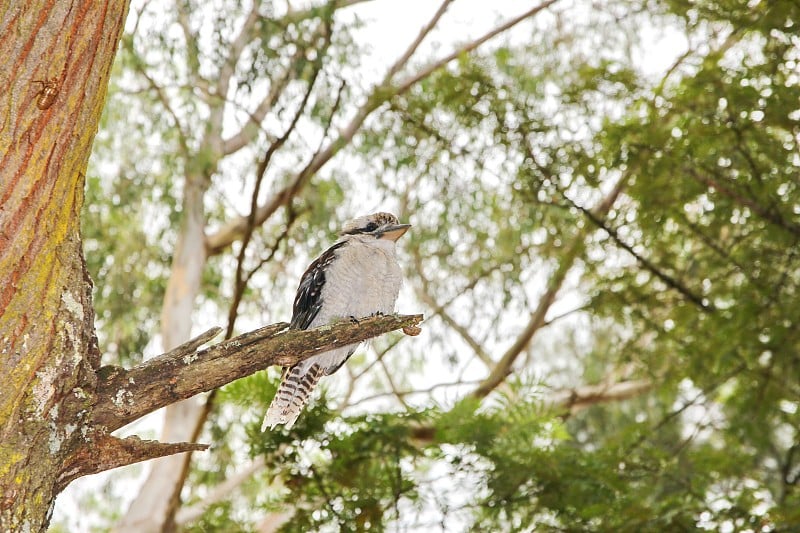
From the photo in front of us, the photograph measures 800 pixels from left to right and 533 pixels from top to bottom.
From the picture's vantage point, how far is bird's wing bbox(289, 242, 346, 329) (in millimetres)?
3248

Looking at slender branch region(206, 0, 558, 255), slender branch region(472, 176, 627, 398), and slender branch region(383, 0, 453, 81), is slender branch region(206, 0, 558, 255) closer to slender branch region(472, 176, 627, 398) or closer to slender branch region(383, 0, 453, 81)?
slender branch region(383, 0, 453, 81)

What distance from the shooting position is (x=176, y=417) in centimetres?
595


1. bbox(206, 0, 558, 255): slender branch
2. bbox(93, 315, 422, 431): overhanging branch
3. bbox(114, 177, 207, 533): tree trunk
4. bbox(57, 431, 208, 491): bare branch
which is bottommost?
bbox(57, 431, 208, 491): bare branch

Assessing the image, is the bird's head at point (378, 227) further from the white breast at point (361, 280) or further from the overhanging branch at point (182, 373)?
the overhanging branch at point (182, 373)

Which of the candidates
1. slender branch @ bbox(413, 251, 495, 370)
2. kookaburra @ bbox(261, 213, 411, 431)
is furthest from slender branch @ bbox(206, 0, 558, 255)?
kookaburra @ bbox(261, 213, 411, 431)

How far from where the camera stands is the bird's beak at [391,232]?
3.26m

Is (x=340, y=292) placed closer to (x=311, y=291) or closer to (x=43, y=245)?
(x=311, y=291)

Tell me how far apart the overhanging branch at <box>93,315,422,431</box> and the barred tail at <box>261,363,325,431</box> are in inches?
41.8

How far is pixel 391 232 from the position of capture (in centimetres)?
328

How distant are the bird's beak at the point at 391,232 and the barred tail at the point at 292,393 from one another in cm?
54

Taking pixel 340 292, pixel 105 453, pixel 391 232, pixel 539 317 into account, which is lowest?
pixel 105 453

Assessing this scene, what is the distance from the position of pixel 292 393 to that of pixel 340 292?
40 centimetres

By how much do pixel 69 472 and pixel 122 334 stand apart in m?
4.90

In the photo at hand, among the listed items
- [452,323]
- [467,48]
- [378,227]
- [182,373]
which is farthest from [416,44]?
[182,373]
